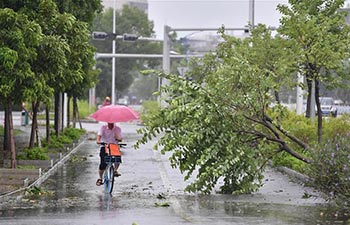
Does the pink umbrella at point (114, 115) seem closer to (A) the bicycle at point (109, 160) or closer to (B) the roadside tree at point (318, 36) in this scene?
(A) the bicycle at point (109, 160)

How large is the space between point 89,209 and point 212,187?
347cm

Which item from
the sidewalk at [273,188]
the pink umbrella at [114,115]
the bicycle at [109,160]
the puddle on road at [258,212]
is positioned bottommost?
the sidewalk at [273,188]

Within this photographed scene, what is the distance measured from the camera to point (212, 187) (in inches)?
650

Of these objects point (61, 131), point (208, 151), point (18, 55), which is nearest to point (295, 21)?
point (208, 151)

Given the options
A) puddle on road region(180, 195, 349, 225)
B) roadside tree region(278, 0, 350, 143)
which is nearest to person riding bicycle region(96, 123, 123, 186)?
puddle on road region(180, 195, 349, 225)

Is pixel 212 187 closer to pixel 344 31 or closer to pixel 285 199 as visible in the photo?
pixel 285 199

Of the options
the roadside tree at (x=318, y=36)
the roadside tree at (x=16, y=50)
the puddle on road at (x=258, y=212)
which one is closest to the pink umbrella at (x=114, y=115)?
the roadside tree at (x=16, y=50)

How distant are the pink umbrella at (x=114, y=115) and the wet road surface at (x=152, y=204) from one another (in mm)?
1598

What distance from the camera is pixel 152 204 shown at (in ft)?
48.2

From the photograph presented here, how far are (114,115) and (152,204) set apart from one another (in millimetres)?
3155

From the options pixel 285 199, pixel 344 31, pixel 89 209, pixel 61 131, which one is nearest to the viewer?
pixel 89 209

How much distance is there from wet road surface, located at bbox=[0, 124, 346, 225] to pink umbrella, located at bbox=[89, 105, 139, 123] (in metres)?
1.60

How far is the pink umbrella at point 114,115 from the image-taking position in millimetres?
17156

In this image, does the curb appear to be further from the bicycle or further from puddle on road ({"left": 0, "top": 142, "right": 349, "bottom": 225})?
the bicycle
